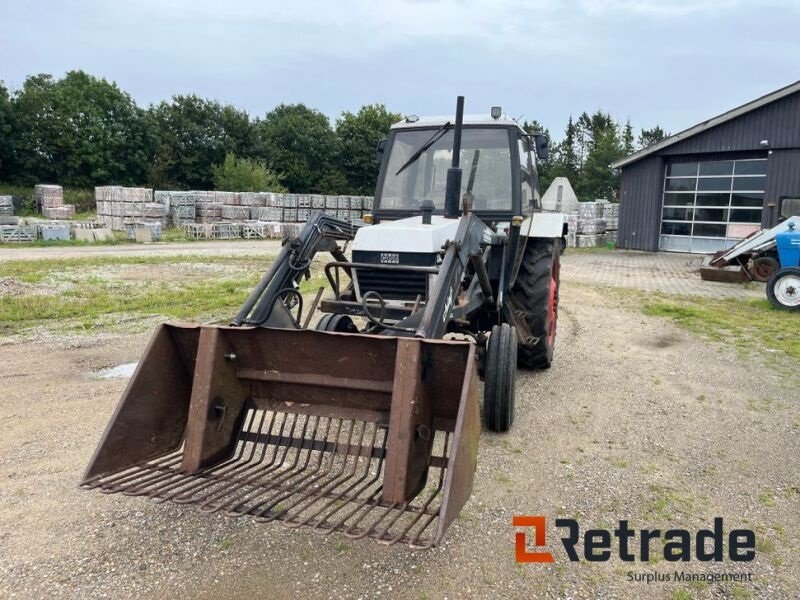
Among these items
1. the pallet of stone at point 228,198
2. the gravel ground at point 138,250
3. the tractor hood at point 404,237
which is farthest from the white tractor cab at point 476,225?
the pallet of stone at point 228,198

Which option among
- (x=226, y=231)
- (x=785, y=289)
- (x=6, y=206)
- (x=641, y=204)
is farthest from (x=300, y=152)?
(x=785, y=289)

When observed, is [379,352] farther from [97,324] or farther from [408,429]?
[97,324]

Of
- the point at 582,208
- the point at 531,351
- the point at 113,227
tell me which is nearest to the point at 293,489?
the point at 531,351

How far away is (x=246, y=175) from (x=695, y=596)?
32.3 meters

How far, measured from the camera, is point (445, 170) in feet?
17.9

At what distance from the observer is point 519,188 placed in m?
5.23

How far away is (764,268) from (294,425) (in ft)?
41.9

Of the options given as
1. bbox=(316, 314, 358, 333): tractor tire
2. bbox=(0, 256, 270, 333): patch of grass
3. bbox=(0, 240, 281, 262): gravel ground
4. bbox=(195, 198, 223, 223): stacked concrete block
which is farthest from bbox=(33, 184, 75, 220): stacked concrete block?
bbox=(316, 314, 358, 333): tractor tire

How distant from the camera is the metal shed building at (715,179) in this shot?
1678 cm

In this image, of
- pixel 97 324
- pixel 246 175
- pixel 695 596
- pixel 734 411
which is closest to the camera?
Answer: pixel 695 596

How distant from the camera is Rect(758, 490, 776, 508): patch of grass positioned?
3.49 metres

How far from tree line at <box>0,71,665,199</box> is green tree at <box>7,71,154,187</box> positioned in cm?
6

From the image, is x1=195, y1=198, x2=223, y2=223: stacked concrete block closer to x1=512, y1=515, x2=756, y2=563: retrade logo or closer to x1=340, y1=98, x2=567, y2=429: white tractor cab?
x1=340, y1=98, x2=567, y2=429: white tractor cab

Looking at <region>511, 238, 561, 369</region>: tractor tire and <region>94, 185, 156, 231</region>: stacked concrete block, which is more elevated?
<region>94, 185, 156, 231</region>: stacked concrete block
